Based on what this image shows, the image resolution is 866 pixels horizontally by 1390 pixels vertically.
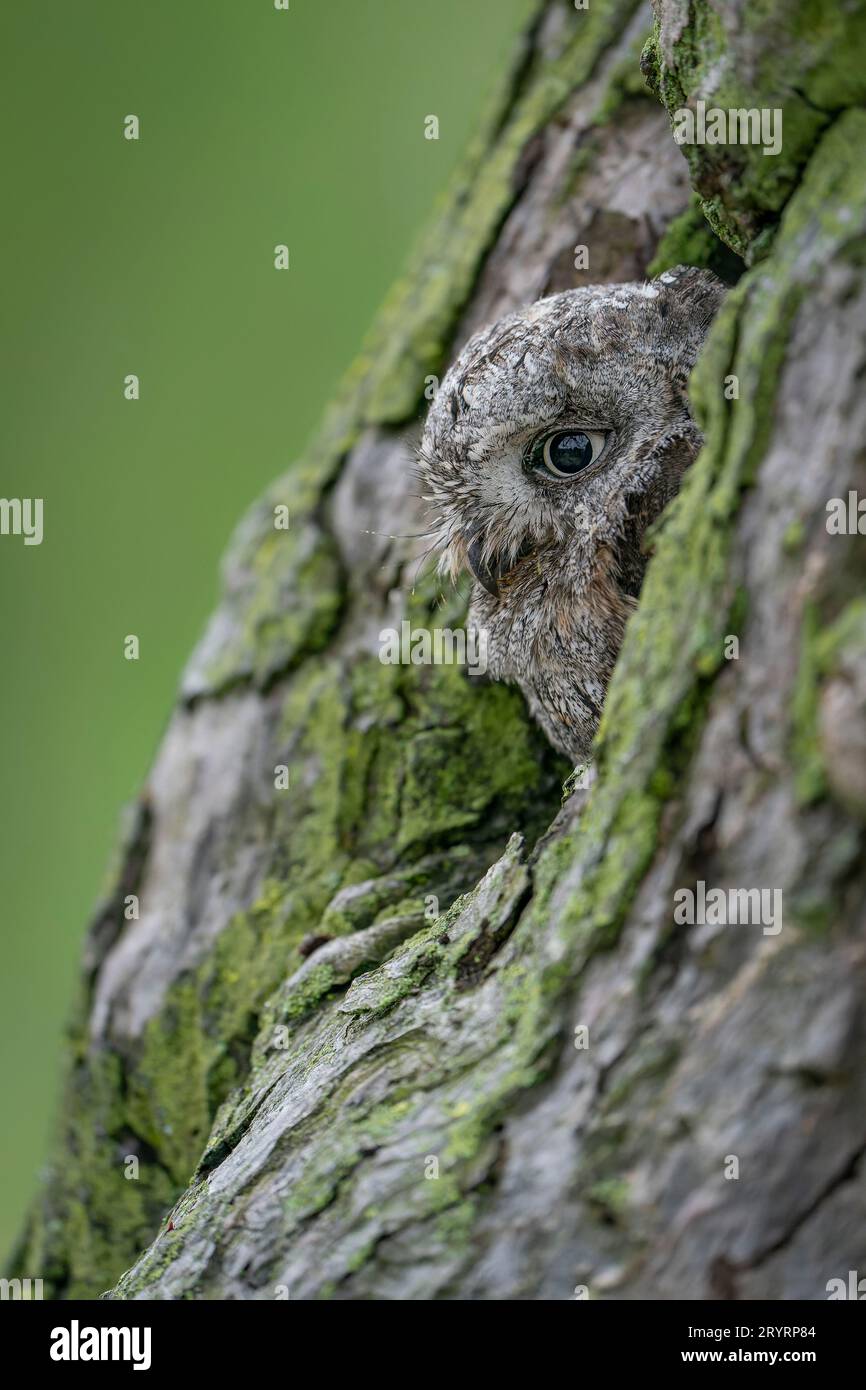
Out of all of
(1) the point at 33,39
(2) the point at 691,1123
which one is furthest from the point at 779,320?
(1) the point at 33,39

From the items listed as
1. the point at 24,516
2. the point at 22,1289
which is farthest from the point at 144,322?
the point at 22,1289

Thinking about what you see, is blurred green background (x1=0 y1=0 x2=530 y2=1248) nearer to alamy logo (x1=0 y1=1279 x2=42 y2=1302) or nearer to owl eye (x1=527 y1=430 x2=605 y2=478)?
alamy logo (x1=0 y1=1279 x2=42 y2=1302)

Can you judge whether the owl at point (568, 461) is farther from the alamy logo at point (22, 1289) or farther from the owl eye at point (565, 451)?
the alamy logo at point (22, 1289)

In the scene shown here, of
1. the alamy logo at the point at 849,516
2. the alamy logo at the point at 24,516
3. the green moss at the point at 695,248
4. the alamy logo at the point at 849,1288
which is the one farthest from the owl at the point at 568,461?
the alamy logo at the point at 24,516

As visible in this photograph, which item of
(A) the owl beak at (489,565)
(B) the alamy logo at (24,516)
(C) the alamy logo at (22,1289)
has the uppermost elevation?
(B) the alamy logo at (24,516)

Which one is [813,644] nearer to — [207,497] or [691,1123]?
[691,1123]
